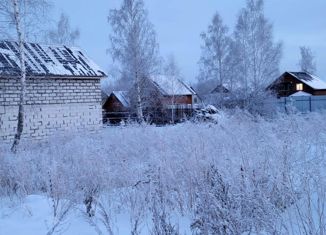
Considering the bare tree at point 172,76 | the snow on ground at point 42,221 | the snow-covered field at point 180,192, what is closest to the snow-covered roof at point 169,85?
the bare tree at point 172,76

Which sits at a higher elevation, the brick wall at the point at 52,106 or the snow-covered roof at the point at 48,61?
the snow-covered roof at the point at 48,61

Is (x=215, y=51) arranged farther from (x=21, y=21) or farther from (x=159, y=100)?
(x=21, y=21)

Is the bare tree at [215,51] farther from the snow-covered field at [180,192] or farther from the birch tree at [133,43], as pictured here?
the snow-covered field at [180,192]

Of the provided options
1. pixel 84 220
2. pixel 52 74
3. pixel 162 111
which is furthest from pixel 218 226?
pixel 162 111

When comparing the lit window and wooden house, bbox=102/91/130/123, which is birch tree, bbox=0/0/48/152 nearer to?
wooden house, bbox=102/91/130/123

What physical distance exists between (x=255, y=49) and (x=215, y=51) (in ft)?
20.6

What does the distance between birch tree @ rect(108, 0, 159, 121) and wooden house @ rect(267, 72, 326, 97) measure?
15.2m

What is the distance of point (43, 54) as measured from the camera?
13281mm

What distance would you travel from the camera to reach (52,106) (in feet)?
41.1

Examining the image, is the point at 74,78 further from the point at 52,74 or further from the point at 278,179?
the point at 278,179

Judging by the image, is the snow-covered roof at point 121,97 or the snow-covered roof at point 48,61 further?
the snow-covered roof at point 121,97

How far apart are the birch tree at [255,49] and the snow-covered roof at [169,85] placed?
5928mm

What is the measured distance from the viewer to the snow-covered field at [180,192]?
318 centimetres

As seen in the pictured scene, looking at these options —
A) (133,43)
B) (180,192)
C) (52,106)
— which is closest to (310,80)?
(133,43)
